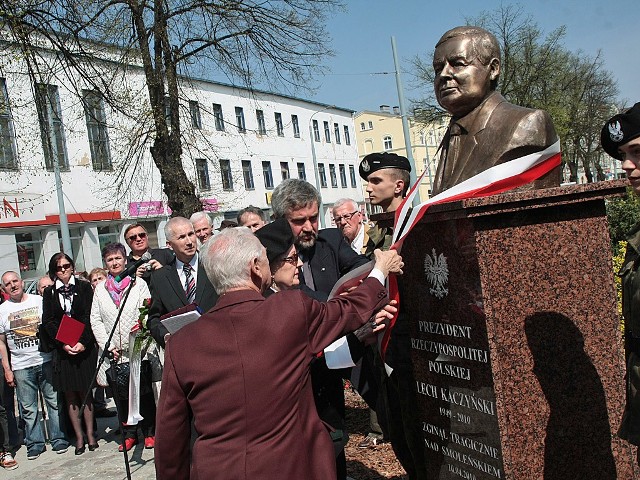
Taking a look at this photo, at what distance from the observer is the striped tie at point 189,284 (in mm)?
5617

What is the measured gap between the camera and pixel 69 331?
6953 millimetres

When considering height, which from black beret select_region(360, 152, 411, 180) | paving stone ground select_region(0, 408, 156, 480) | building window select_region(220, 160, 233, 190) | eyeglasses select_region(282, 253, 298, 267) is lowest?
paving stone ground select_region(0, 408, 156, 480)

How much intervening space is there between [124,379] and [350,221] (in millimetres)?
2998

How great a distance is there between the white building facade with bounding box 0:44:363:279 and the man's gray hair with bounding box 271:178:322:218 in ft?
16.4

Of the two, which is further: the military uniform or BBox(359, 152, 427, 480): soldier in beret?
BBox(359, 152, 427, 480): soldier in beret

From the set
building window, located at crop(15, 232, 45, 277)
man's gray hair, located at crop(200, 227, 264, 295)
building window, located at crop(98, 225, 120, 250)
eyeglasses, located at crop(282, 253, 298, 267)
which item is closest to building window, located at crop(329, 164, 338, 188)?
building window, located at crop(98, 225, 120, 250)

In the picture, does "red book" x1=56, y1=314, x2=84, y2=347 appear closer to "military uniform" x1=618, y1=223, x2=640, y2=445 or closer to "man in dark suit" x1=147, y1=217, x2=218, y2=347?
"man in dark suit" x1=147, y1=217, x2=218, y2=347

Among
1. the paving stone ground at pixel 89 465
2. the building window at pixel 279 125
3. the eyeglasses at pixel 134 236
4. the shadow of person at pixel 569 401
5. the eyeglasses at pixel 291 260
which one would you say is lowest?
the paving stone ground at pixel 89 465

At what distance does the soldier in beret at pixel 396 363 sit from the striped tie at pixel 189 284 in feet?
6.34

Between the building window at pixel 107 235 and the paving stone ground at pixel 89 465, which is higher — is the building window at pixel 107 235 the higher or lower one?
the higher one

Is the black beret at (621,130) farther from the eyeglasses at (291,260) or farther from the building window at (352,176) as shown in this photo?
the building window at (352,176)

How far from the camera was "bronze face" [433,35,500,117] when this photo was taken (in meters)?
3.26

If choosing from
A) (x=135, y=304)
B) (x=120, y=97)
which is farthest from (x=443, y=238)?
(x=120, y=97)

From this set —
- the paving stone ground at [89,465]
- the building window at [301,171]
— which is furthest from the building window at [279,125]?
the paving stone ground at [89,465]
